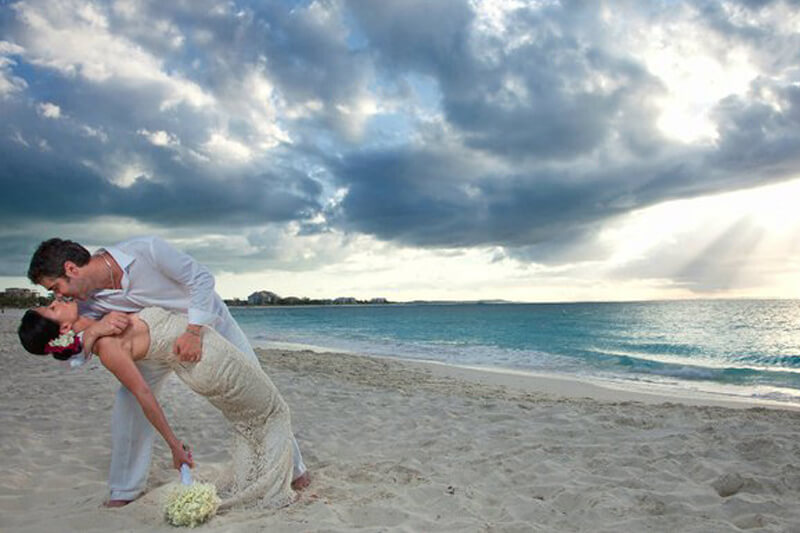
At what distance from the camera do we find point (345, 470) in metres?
4.65

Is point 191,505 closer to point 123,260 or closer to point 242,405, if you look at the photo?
point 242,405

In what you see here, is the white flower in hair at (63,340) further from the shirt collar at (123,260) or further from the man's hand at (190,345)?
the man's hand at (190,345)

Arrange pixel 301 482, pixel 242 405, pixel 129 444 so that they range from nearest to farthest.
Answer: pixel 242 405, pixel 129 444, pixel 301 482

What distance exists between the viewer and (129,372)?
3.30 m

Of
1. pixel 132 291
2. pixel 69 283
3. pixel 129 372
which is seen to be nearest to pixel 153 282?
pixel 132 291

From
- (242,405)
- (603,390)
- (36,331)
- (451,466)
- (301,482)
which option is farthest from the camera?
(603,390)

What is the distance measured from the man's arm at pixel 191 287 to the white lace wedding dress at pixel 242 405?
0.27 ft

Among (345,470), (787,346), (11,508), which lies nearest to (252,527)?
(345,470)

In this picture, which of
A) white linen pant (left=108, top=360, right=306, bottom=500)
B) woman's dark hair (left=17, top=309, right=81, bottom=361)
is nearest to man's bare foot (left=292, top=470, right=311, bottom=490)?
white linen pant (left=108, top=360, right=306, bottom=500)

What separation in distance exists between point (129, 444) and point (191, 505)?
0.90 metres

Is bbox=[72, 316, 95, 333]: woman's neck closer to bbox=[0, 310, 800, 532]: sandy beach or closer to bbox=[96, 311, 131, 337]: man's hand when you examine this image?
bbox=[96, 311, 131, 337]: man's hand

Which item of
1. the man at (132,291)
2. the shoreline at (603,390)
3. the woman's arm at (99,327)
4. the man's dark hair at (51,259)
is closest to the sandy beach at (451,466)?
the man at (132,291)

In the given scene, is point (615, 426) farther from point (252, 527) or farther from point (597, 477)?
point (252, 527)

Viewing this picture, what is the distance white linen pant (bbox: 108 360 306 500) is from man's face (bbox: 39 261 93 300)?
32.3 inches
